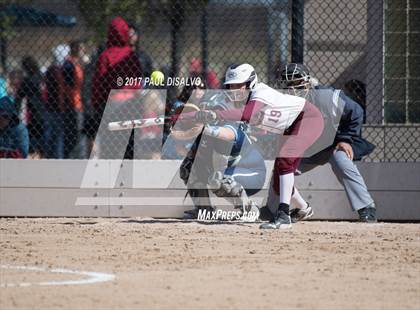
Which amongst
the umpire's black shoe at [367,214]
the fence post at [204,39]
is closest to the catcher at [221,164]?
the umpire's black shoe at [367,214]

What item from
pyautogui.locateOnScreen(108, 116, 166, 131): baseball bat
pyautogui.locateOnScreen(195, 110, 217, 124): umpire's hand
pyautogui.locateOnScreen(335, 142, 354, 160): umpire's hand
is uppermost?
pyautogui.locateOnScreen(195, 110, 217, 124): umpire's hand

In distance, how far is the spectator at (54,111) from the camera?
11469 millimetres

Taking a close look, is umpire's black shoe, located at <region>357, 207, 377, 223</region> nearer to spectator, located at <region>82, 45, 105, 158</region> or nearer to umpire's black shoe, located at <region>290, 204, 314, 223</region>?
umpire's black shoe, located at <region>290, 204, 314, 223</region>

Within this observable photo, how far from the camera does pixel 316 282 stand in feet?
21.7

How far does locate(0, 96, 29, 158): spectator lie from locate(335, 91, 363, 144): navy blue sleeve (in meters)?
3.55

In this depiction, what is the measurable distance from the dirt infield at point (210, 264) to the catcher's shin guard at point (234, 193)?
1.19 ft

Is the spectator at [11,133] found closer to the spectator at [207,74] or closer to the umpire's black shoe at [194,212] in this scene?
the umpire's black shoe at [194,212]

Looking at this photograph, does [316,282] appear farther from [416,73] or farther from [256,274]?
[416,73]

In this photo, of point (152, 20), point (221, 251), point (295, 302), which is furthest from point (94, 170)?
point (295, 302)

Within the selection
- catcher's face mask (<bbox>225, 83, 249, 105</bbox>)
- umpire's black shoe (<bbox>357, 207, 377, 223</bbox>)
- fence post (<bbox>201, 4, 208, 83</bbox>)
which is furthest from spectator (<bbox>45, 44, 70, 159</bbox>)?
umpire's black shoe (<bbox>357, 207, 377, 223</bbox>)

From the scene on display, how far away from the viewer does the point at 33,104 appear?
40.7 ft

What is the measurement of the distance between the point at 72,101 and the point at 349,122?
3.60 meters

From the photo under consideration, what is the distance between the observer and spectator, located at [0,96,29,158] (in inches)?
430

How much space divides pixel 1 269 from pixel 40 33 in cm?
742
